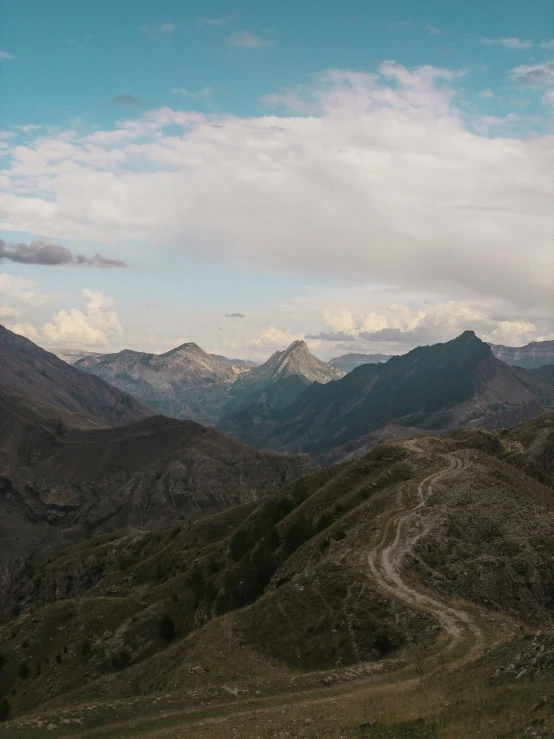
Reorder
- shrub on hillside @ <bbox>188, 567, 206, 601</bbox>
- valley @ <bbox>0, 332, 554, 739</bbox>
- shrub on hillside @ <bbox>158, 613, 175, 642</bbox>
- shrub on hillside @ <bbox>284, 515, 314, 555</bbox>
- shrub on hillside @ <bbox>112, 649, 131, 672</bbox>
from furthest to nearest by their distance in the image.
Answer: shrub on hillside @ <bbox>188, 567, 206, 601</bbox>
shrub on hillside @ <bbox>284, 515, 314, 555</bbox>
shrub on hillside @ <bbox>158, 613, 175, 642</bbox>
shrub on hillside @ <bbox>112, 649, 131, 672</bbox>
valley @ <bbox>0, 332, 554, 739</bbox>

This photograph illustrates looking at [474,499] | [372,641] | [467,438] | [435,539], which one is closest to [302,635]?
[372,641]

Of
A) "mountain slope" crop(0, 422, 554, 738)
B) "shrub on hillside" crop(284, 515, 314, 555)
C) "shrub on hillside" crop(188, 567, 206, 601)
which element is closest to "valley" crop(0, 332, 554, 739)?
"mountain slope" crop(0, 422, 554, 738)

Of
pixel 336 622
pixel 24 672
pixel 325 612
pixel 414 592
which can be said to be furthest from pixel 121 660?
pixel 414 592

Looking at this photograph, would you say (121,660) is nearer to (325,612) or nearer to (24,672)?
(24,672)

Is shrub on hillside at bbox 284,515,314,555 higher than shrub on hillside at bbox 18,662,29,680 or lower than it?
higher

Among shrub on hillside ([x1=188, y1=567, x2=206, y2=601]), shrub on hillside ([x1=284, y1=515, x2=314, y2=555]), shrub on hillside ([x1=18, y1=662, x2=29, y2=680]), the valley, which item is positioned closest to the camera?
the valley

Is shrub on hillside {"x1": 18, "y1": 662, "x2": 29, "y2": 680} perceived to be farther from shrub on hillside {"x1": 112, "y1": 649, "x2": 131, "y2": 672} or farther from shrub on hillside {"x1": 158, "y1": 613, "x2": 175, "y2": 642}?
shrub on hillside {"x1": 158, "y1": 613, "x2": 175, "y2": 642}
